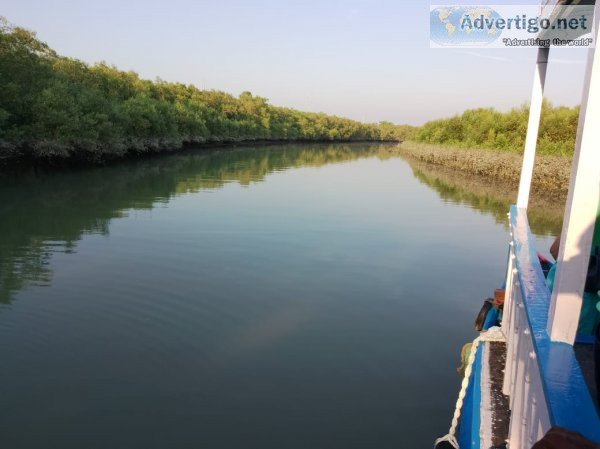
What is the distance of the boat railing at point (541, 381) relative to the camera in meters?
1.59

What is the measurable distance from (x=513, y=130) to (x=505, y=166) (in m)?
12.3

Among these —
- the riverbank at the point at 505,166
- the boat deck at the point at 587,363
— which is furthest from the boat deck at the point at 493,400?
the riverbank at the point at 505,166

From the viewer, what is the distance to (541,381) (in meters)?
1.85

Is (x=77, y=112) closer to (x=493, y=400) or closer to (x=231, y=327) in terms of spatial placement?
(x=231, y=327)

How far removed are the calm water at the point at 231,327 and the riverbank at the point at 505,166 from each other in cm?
1091

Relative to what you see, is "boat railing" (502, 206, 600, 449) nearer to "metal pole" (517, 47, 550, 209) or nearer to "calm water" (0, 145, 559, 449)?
"metal pole" (517, 47, 550, 209)

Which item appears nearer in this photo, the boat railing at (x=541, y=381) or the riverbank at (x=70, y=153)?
the boat railing at (x=541, y=381)

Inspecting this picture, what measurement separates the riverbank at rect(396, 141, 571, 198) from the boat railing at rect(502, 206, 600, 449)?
22083 mm

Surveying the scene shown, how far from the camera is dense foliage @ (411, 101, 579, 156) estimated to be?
29.6 metres

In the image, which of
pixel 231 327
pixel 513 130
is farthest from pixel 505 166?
pixel 231 327

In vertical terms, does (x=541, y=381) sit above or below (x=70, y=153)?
above

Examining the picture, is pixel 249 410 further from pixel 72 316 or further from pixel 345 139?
pixel 345 139

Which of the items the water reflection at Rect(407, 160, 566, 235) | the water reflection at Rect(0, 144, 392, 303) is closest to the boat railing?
the water reflection at Rect(0, 144, 392, 303)

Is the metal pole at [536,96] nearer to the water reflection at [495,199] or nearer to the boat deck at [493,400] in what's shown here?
the boat deck at [493,400]
